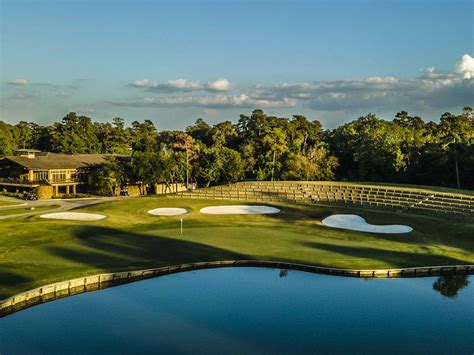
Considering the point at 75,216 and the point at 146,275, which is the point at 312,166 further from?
the point at 146,275

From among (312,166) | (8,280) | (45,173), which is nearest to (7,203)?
(45,173)

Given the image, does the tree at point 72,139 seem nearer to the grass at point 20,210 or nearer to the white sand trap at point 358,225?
the grass at point 20,210

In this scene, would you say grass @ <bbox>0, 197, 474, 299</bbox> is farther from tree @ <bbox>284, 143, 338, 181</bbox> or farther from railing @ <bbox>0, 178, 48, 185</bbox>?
tree @ <bbox>284, 143, 338, 181</bbox>

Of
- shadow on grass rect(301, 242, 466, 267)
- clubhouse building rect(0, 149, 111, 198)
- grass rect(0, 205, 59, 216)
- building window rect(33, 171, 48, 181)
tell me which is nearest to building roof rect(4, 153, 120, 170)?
clubhouse building rect(0, 149, 111, 198)

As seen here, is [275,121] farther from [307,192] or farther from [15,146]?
[15,146]

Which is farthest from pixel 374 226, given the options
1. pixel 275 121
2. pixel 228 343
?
pixel 275 121

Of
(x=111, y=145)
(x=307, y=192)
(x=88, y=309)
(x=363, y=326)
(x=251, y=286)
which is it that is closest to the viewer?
(x=363, y=326)

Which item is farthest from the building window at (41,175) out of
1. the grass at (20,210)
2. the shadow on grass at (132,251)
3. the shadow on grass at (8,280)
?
the shadow on grass at (8,280)
